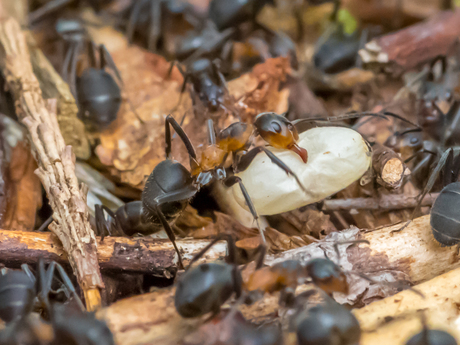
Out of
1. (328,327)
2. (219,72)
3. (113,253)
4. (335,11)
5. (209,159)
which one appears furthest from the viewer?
(335,11)

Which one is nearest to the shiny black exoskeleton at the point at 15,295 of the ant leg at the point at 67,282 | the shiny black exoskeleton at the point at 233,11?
the ant leg at the point at 67,282

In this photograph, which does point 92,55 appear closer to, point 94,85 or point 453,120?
point 94,85

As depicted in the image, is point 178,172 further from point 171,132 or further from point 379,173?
point 379,173

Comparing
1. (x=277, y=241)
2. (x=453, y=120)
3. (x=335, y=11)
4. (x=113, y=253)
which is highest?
(x=335, y=11)

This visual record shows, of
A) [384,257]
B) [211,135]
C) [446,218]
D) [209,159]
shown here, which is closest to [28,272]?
[209,159]

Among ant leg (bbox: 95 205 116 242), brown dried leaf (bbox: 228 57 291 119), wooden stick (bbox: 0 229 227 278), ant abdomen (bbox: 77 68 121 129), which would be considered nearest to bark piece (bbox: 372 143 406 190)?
brown dried leaf (bbox: 228 57 291 119)

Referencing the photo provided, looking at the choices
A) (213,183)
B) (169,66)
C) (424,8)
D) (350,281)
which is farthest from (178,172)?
(424,8)
